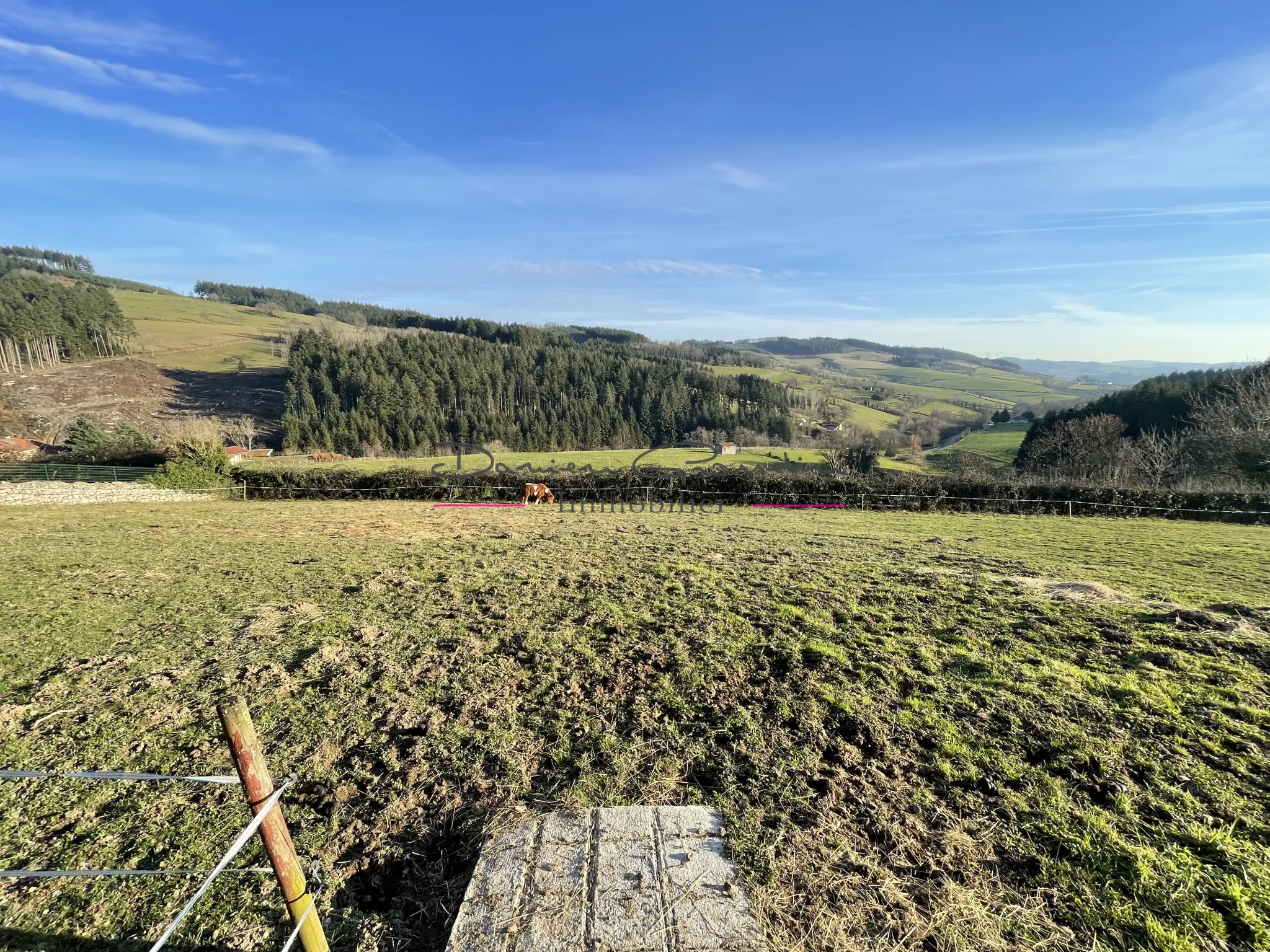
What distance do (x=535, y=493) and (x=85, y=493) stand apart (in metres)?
16.3

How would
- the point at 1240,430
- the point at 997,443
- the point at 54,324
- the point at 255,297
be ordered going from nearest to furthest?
the point at 1240,430 → the point at 997,443 → the point at 54,324 → the point at 255,297

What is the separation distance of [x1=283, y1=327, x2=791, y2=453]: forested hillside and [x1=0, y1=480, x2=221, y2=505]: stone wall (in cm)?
3622

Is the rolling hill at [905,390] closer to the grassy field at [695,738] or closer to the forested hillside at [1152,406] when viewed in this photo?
the forested hillside at [1152,406]

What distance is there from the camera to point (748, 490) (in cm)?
2108

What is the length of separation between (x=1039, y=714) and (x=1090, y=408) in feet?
186

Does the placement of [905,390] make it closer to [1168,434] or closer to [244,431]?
[1168,434]

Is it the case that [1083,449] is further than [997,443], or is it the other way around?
[997,443]

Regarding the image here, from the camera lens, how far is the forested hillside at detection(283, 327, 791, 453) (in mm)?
60781

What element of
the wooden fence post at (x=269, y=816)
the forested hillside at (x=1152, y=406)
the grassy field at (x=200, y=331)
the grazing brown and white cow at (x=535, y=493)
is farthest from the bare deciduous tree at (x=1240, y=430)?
the grassy field at (x=200, y=331)

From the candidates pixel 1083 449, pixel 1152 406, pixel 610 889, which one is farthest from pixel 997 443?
pixel 610 889

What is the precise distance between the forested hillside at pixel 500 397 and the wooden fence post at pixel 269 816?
60409 mm

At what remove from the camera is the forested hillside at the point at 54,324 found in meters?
57.5

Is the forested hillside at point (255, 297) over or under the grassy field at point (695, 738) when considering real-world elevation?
over

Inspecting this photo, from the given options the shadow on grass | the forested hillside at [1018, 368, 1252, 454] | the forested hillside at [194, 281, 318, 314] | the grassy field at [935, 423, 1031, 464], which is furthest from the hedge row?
the forested hillside at [194, 281, 318, 314]
